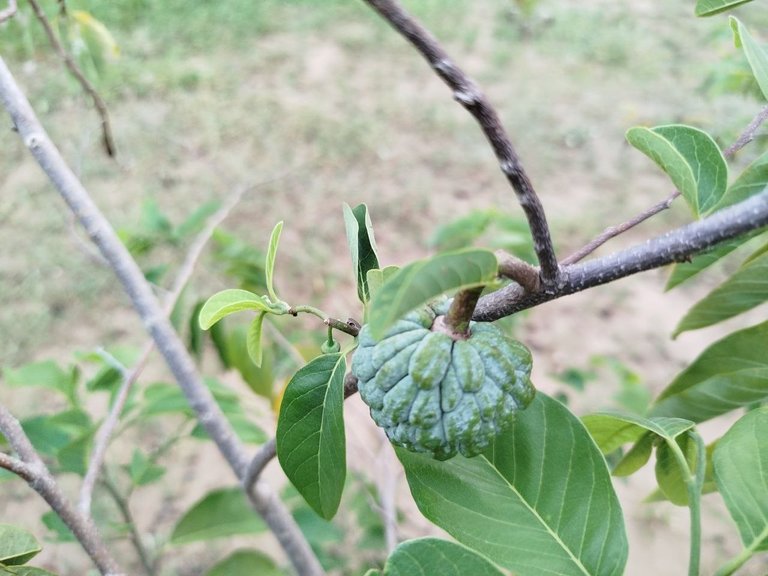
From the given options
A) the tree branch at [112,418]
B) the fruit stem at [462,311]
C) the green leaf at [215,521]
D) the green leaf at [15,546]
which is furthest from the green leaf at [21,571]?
the green leaf at [215,521]

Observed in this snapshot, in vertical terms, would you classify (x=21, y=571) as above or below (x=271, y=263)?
below

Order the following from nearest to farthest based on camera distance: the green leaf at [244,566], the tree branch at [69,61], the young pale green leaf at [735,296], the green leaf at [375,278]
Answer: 1. the green leaf at [375,278]
2. the young pale green leaf at [735,296]
3. the tree branch at [69,61]
4. the green leaf at [244,566]

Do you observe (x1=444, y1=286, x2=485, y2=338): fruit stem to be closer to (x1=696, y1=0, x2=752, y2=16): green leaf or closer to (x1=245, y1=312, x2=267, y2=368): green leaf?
(x1=245, y1=312, x2=267, y2=368): green leaf

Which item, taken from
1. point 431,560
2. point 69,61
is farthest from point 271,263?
point 69,61

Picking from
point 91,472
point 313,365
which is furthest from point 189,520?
point 313,365

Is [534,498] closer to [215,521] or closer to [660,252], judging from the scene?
[660,252]

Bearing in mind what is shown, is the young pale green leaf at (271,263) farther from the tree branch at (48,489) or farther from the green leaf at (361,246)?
the tree branch at (48,489)
